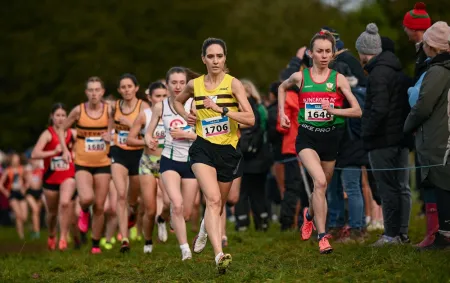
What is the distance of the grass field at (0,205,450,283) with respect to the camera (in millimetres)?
9609

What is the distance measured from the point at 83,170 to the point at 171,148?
321 cm

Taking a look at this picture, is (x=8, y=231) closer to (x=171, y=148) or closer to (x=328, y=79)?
(x=171, y=148)

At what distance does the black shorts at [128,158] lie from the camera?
14846 millimetres

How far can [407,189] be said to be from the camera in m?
12.4

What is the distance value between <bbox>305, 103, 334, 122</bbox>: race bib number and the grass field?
1.48 m

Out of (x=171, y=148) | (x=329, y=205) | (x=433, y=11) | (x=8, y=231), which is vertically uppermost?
(x=433, y=11)

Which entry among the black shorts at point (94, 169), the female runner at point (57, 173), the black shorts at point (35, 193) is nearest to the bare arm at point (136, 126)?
the black shorts at point (94, 169)

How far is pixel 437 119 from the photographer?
34.8ft

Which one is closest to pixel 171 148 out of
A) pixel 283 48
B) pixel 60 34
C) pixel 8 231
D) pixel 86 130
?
pixel 86 130

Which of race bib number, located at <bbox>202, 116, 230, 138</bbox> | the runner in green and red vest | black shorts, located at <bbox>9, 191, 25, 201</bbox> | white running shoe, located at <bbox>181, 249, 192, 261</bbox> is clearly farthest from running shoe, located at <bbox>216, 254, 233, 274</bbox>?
black shorts, located at <bbox>9, 191, 25, 201</bbox>

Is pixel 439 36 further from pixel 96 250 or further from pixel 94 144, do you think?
pixel 96 250

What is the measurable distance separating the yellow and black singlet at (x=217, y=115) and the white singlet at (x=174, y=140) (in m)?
1.84

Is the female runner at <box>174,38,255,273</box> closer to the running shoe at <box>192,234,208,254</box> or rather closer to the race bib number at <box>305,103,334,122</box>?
the running shoe at <box>192,234,208,254</box>

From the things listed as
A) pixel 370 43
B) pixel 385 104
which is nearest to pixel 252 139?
pixel 370 43
